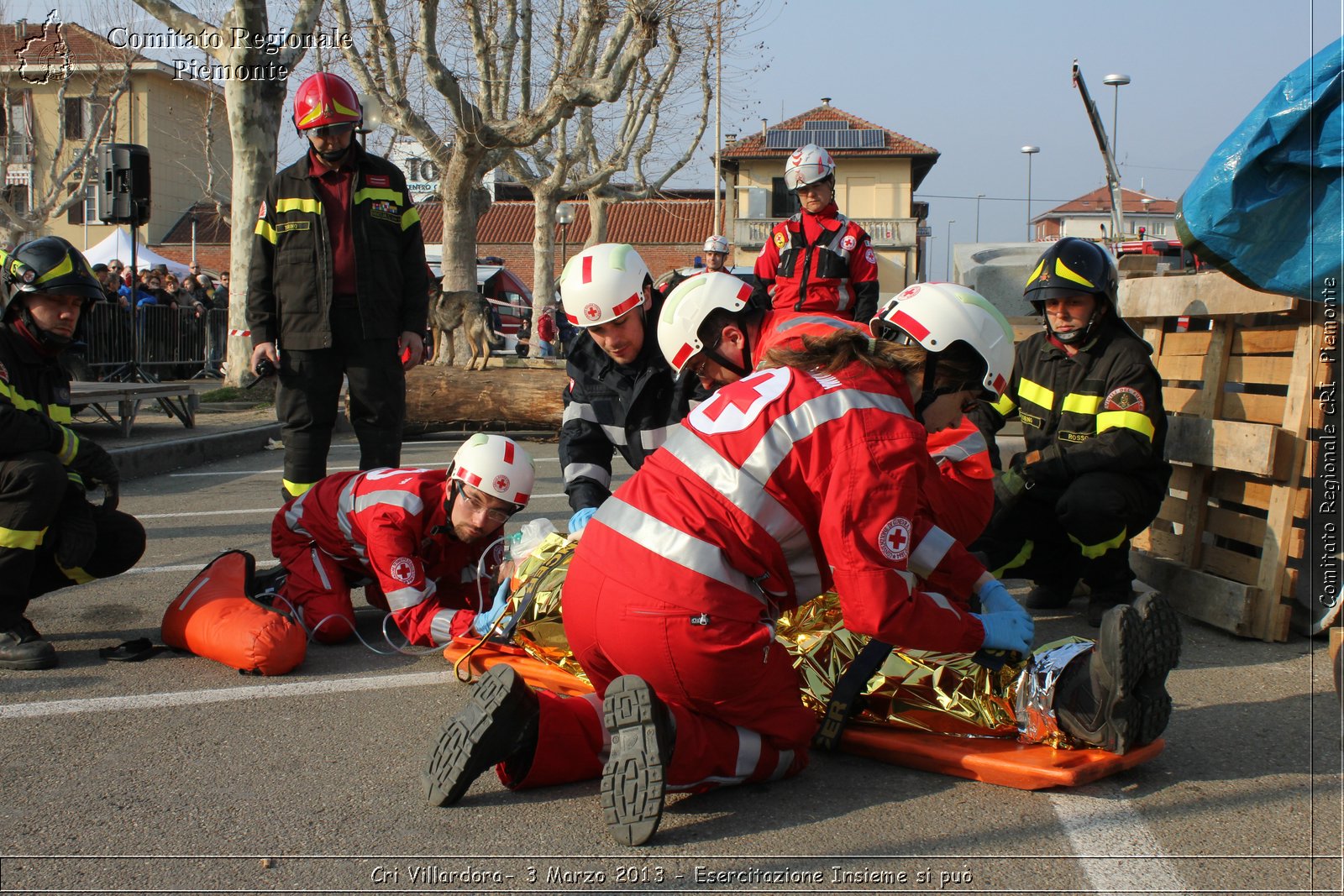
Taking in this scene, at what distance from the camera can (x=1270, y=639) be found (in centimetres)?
458

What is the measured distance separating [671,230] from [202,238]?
73.9ft

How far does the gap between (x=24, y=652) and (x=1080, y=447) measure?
429 centimetres

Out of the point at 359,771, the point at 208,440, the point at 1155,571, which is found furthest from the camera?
the point at 208,440

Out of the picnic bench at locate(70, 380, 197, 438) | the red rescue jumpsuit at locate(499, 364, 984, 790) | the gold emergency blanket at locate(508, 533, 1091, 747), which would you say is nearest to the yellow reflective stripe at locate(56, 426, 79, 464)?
the red rescue jumpsuit at locate(499, 364, 984, 790)

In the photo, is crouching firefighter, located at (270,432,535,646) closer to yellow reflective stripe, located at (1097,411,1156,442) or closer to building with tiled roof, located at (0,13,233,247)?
yellow reflective stripe, located at (1097,411,1156,442)

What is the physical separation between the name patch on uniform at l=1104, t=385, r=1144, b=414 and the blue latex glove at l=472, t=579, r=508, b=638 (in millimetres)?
2641

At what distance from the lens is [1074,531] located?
4.79 meters

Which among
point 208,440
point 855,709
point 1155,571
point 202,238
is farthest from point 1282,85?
point 202,238

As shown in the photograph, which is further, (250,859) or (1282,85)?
(1282,85)

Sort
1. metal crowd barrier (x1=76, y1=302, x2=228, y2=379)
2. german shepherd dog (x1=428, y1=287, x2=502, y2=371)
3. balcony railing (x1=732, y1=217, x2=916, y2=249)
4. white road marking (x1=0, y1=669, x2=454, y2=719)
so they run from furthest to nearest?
balcony railing (x1=732, y1=217, x2=916, y2=249), german shepherd dog (x1=428, y1=287, x2=502, y2=371), metal crowd barrier (x1=76, y1=302, x2=228, y2=379), white road marking (x1=0, y1=669, x2=454, y2=719)

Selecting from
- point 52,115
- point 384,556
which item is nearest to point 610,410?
point 384,556

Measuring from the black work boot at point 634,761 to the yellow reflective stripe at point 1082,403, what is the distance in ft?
9.77

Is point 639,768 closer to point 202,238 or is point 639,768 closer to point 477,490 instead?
point 477,490

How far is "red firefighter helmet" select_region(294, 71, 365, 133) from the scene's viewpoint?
5.41 m
